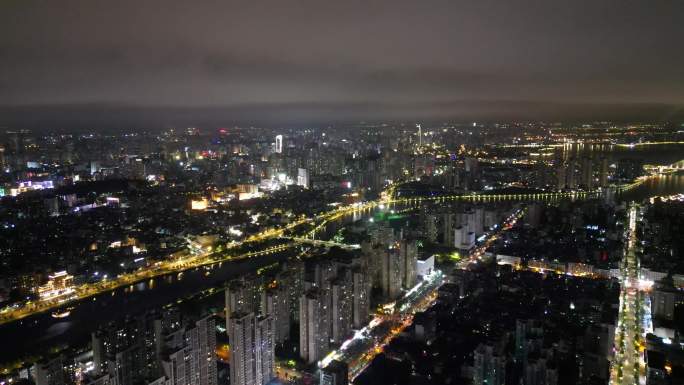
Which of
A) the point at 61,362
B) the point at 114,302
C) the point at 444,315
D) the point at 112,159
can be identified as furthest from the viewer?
the point at 112,159

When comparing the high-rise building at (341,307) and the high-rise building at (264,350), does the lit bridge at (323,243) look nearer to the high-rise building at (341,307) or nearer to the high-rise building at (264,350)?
the high-rise building at (341,307)

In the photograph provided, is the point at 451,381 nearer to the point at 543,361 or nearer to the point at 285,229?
the point at 543,361

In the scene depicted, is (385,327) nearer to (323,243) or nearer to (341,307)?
(341,307)

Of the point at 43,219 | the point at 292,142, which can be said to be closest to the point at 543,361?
the point at 43,219

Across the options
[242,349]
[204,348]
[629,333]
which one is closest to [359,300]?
[242,349]

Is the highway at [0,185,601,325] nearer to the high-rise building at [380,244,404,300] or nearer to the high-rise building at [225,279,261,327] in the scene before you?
the high-rise building at [225,279,261,327]

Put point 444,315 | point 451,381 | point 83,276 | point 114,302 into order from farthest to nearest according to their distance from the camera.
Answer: point 83,276 < point 114,302 < point 444,315 < point 451,381
